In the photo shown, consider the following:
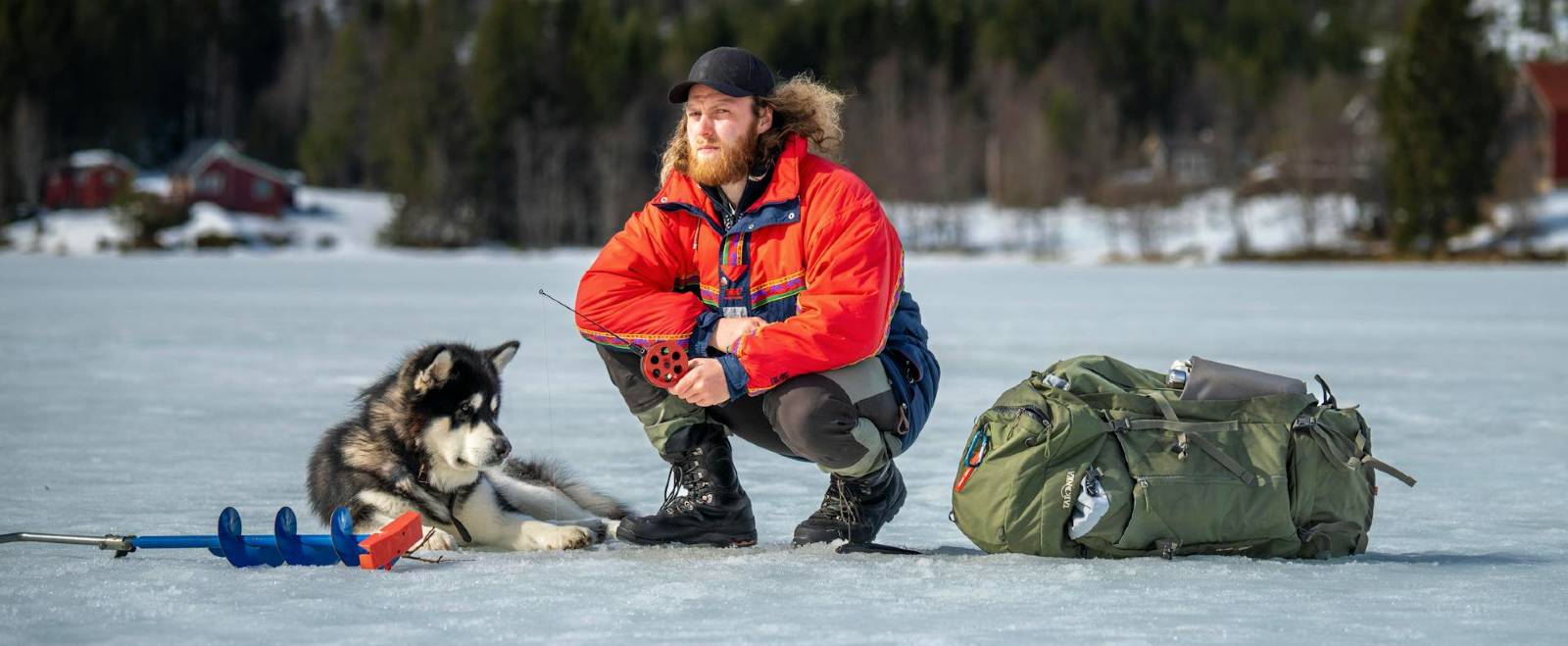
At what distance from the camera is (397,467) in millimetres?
4145

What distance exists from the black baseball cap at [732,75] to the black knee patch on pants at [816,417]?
78cm

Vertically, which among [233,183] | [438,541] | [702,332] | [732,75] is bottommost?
[438,541]

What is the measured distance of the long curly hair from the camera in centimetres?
403

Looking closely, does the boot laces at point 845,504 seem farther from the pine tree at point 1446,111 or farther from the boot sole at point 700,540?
the pine tree at point 1446,111

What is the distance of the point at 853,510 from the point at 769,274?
73cm

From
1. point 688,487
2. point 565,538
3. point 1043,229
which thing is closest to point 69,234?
point 1043,229

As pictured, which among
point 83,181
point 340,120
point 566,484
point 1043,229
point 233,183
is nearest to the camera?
point 566,484

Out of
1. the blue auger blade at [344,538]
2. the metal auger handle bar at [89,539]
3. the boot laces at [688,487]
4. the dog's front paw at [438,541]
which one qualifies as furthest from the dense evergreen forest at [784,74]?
the metal auger handle bar at [89,539]

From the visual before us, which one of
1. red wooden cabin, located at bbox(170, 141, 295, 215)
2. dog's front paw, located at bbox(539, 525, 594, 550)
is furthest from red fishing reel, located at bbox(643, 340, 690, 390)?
red wooden cabin, located at bbox(170, 141, 295, 215)

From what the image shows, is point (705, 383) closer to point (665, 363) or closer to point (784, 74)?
point (665, 363)

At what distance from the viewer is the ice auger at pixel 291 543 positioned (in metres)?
3.74

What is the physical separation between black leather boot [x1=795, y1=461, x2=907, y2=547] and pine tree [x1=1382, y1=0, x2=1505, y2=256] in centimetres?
4276

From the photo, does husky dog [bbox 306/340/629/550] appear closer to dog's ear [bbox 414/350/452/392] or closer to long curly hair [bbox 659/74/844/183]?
dog's ear [bbox 414/350/452/392]

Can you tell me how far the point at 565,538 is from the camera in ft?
13.7
